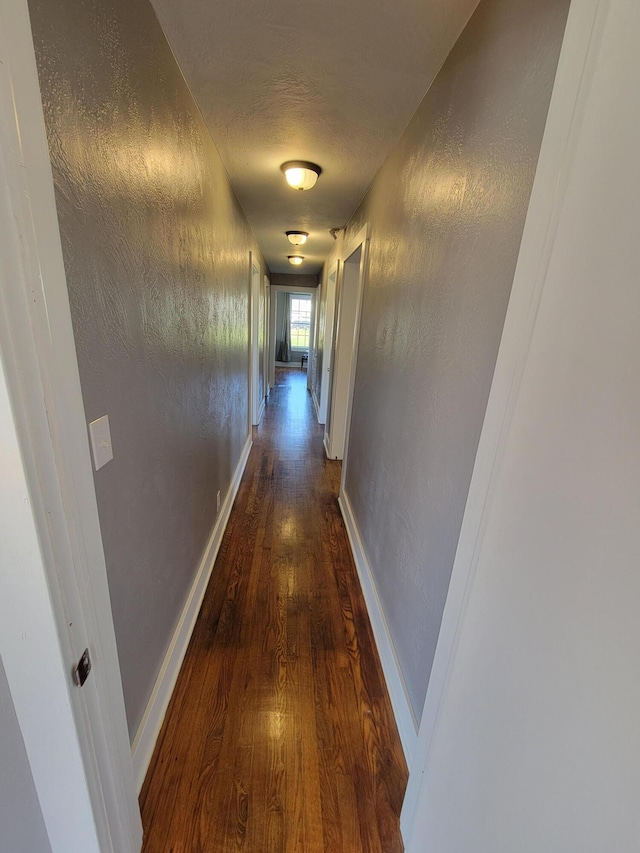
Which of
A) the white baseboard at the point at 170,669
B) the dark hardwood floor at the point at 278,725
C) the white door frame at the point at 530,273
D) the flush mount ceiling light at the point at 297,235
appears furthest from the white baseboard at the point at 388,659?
the flush mount ceiling light at the point at 297,235

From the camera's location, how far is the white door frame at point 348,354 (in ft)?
7.85

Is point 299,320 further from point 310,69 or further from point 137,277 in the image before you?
point 137,277

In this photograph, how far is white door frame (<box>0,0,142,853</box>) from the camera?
472 mm

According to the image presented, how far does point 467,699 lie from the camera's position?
Answer: 70 centimetres

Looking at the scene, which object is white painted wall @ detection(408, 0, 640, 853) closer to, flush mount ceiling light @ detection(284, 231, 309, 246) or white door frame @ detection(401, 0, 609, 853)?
white door frame @ detection(401, 0, 609, 853)

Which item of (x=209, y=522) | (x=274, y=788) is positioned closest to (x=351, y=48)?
(x=209, y=522)

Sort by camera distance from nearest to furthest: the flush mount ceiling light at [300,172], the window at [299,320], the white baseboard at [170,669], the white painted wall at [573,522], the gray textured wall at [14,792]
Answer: the white painted wall at [573,522], the gray textured wall at [14,792], the white baseboard at [170,669], the flush mount ceiling light at [300,172], the window at [299,320]

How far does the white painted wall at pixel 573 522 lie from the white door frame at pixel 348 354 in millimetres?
1914

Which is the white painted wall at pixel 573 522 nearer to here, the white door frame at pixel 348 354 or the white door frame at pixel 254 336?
the white door frame at pixel 348 354

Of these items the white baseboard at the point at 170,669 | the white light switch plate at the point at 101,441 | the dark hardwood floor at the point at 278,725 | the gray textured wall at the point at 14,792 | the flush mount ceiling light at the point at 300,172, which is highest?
the flush mount ceiling light at the point at 300,172

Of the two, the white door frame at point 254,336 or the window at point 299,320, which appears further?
the window at point 299,320

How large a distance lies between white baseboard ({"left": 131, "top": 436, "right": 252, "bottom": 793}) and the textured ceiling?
2152 millimetres

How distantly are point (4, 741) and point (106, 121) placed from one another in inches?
49.1

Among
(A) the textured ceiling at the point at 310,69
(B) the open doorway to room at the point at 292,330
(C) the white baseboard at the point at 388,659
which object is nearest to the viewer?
(A) the textured ceiling at the point at 310,69
